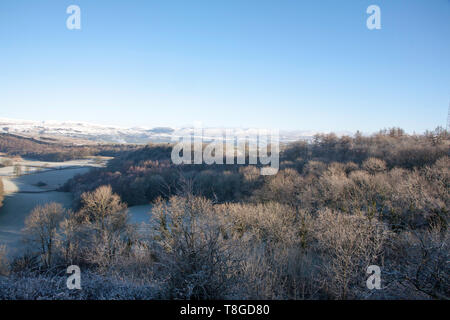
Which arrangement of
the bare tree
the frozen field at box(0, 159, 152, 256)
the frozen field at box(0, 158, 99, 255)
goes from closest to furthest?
the bare tree, the frozen field at box(0, 159, 152, 256), the frozen field at box(0, 158, 99, 255)

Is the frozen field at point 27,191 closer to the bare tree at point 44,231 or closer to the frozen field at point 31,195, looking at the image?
the frozen field at point 31,195

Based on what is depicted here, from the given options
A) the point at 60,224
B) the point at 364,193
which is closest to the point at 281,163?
the point at 364,193

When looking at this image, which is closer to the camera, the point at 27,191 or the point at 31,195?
the point at 31,195

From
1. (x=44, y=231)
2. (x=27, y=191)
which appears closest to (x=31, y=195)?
(x=27, y=191)

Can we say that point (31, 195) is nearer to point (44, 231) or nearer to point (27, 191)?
point (27, 191)

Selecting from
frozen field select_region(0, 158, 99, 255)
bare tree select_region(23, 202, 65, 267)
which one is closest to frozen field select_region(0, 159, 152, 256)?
frozen field select_region(0, 158, 99, 255)

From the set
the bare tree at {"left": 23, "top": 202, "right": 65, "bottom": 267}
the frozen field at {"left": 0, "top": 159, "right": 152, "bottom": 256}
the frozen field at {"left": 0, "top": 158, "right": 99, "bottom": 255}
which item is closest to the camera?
the bare tree at {"left": 23, "top": 202, "right": 65, "bottom": 267}

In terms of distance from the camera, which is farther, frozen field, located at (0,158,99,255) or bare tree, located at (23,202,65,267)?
frozen field, located at (0,158,99,255)

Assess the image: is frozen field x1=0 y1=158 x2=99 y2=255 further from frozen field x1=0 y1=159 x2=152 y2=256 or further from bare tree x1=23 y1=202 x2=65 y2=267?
bare tree x1=23 y1=202 x2=65 y2=267

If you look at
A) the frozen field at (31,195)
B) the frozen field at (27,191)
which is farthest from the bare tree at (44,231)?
the frozen field at (27,191)

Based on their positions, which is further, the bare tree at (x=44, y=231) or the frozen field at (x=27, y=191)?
the frozen field at (x=27, y=191)

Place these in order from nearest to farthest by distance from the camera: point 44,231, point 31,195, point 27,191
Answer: point 44,231
point 31,195
point 27,191

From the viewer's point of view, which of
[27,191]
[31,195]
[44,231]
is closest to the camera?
[44,231]

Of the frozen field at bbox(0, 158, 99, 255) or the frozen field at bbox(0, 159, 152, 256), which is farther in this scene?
the frozen field at bbox(0, 158, 99, 255)
